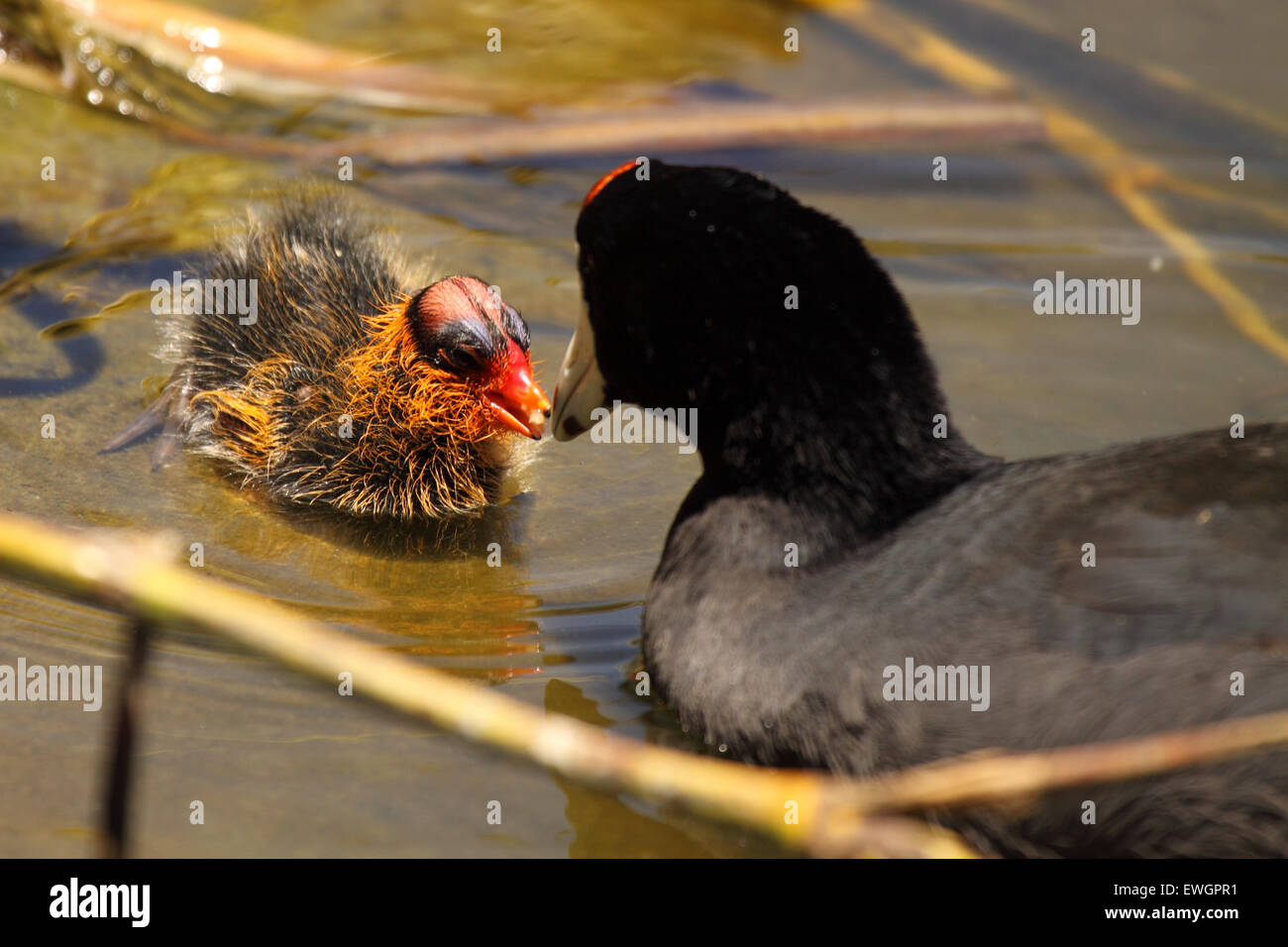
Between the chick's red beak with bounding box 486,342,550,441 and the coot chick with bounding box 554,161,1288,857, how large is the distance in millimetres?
470

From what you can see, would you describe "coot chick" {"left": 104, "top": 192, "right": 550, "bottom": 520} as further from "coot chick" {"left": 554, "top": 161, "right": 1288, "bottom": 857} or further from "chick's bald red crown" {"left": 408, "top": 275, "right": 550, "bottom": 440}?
"coot chick" {"left": 554, "top": 161, "right": 1288, "bottom": 857}

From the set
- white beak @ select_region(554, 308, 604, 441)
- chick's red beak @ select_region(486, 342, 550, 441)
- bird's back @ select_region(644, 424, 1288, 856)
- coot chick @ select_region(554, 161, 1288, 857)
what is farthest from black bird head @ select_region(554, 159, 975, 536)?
chick's red beak @ select_region(486, 342, 550, 441)

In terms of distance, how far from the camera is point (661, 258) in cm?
338

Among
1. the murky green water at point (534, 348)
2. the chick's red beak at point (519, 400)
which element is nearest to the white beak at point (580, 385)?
the chick's red beak at point (519, 400)

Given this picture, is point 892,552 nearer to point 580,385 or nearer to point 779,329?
point 779,329

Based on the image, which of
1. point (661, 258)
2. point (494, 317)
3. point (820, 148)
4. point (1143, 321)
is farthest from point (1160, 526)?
point (820, 148)

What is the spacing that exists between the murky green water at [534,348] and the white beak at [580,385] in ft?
1.80

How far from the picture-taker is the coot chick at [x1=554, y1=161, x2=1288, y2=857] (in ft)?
8.79

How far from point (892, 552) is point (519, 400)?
1.49m

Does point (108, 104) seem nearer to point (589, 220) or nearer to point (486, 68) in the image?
point (486, 68)

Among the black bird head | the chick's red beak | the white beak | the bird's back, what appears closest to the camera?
the bird's back

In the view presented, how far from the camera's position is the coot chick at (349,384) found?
4371 mm

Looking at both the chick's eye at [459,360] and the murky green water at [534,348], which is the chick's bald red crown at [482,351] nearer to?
the chick's eye at [459,360]

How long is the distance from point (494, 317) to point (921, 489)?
1.56 m
